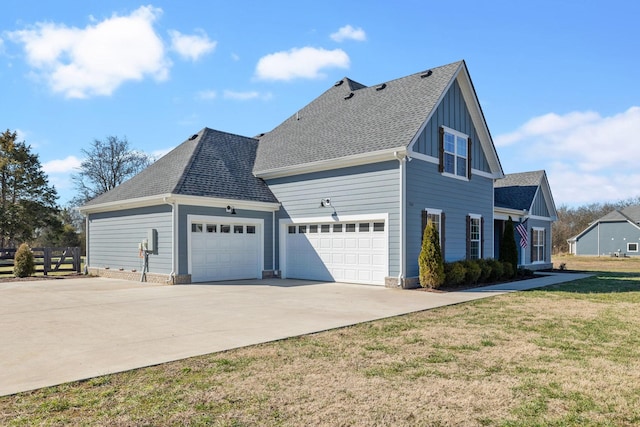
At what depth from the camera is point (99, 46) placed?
12.0 metres

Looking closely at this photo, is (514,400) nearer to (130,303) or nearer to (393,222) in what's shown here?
(130,303)

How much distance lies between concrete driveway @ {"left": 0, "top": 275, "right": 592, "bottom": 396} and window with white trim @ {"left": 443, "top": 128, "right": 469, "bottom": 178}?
4.85 m

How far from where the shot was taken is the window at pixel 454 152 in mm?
15600

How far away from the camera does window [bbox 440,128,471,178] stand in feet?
51.2

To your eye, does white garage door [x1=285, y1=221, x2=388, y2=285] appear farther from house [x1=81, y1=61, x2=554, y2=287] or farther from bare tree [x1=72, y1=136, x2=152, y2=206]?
bare tree [x1=72, y1=136, x2=152, y2=206]

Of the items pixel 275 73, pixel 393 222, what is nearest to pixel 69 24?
pixel 275 73

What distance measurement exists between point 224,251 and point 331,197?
4.40 meters

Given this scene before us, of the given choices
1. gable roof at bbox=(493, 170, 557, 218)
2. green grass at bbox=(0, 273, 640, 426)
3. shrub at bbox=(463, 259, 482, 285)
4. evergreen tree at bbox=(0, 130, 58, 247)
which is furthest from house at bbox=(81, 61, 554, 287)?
evergreen tree at bbox=(0, 130, 58, 247)

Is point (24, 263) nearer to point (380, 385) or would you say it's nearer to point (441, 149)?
point (441, 149)

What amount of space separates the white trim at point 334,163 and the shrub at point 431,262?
2604 mm

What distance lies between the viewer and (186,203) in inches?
577

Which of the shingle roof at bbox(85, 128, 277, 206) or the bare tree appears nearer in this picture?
the shingle roof at bbox(85, 128, 277, 206)

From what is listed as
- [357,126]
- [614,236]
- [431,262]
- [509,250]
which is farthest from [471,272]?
[614,236]

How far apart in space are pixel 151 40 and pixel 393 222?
8796 millimetres
